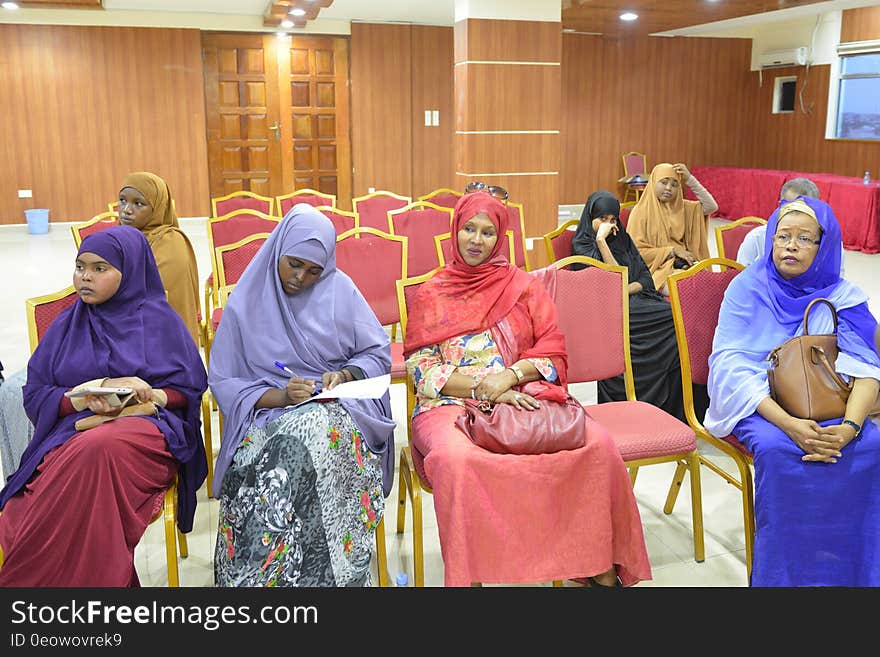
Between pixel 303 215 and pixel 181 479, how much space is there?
862 millimetres

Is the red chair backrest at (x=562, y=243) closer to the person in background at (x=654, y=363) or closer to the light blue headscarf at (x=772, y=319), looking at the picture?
the person in background at (x=654, y=363)

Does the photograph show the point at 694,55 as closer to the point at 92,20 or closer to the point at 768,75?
the point at 768,75

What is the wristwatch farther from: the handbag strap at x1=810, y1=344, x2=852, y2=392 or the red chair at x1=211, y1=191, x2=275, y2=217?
the red chair at x1=211, y1=191, x2=275, y2=217

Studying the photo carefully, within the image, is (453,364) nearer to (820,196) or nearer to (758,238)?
(758,238)

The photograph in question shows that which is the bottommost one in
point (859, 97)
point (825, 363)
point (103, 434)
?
point (103, 434)

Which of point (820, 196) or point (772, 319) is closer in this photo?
point (772, 319)

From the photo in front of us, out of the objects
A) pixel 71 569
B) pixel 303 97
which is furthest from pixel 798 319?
pixel 303 97

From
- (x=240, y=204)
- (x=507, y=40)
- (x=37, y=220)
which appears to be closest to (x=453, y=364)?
(x=240, y=204)

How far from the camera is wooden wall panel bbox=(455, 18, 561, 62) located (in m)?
6.84

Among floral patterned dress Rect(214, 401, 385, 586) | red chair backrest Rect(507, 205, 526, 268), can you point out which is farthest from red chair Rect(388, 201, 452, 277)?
floral patterned dress Rect(214, 401, 385, 586)

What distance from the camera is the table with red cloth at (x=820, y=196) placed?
8.80m

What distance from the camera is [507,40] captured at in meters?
6.92

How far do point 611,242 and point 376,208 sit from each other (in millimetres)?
2076

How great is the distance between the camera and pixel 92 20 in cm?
1016
